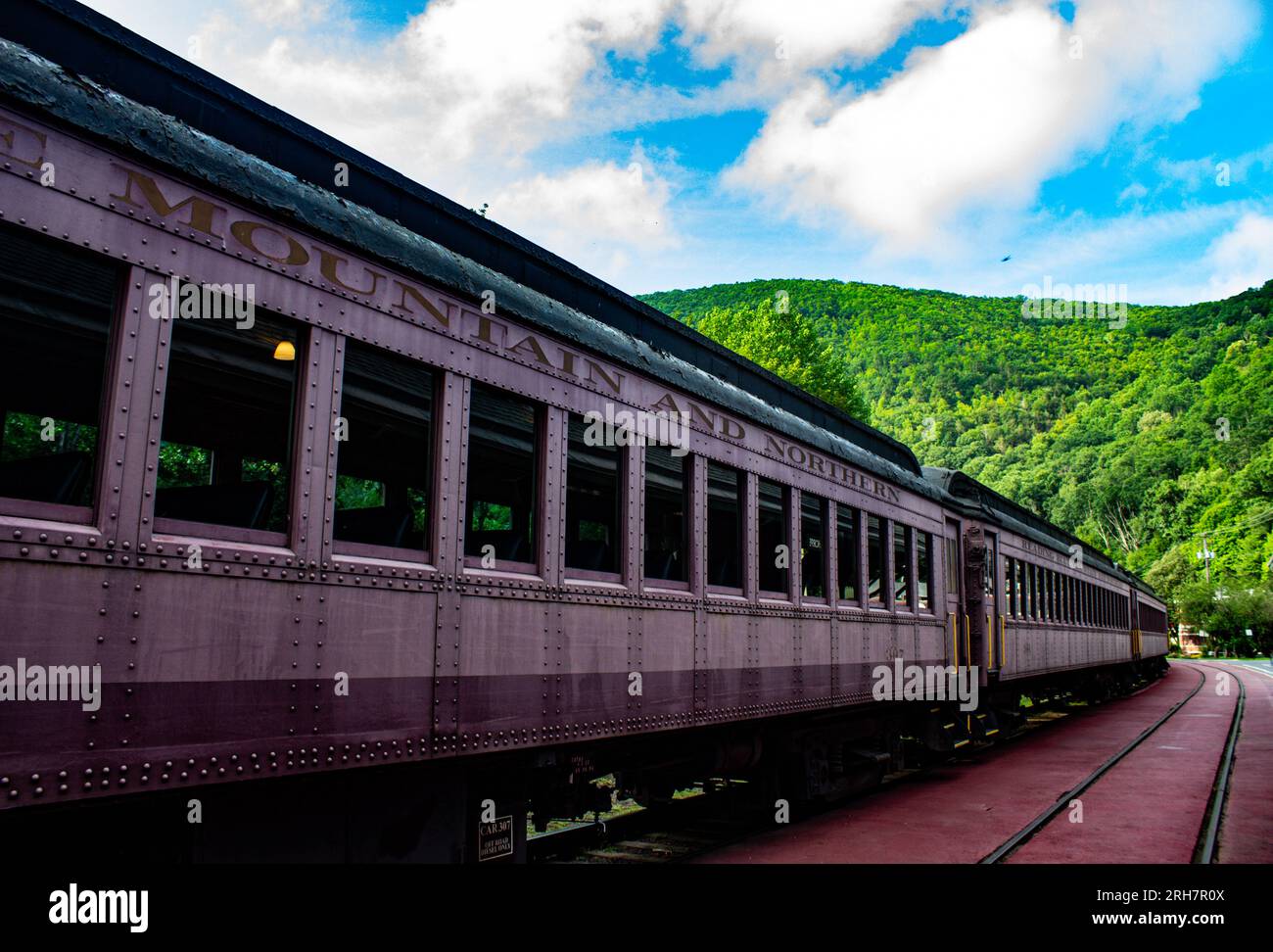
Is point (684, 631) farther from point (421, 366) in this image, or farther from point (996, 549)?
point (996, 549)

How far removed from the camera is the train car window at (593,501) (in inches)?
205

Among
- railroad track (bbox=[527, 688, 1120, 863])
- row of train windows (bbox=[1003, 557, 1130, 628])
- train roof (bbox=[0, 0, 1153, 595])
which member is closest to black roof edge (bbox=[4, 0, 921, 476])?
train roof (bbox=[0, 0, 1153, 595])

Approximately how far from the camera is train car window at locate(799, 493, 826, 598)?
7648mm

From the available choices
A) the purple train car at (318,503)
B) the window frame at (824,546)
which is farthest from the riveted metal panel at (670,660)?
the window frame at (824,546)

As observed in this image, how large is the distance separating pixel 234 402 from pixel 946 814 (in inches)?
280

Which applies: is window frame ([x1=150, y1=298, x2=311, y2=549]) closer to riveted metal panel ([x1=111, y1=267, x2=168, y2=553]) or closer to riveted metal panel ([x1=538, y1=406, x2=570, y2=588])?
riveted metal panel ([x1=111, y1=267, x2=168, y2=553])

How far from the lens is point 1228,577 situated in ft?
276

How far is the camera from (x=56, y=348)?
3848mm

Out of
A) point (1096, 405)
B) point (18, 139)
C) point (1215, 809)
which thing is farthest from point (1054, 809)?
point (1096, 405)

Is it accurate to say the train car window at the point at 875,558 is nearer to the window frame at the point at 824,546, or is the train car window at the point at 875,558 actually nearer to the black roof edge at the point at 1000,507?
the window frame at the point at 824,546

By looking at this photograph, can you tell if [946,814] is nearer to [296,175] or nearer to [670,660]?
[670,660]

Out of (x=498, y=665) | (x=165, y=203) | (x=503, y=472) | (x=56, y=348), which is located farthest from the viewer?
(x=503, y=472)

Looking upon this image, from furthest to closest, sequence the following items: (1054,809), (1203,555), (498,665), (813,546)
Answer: (1203,555) < (1054,809) < (813,546) < (498,665)

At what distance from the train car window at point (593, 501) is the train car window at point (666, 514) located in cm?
40
